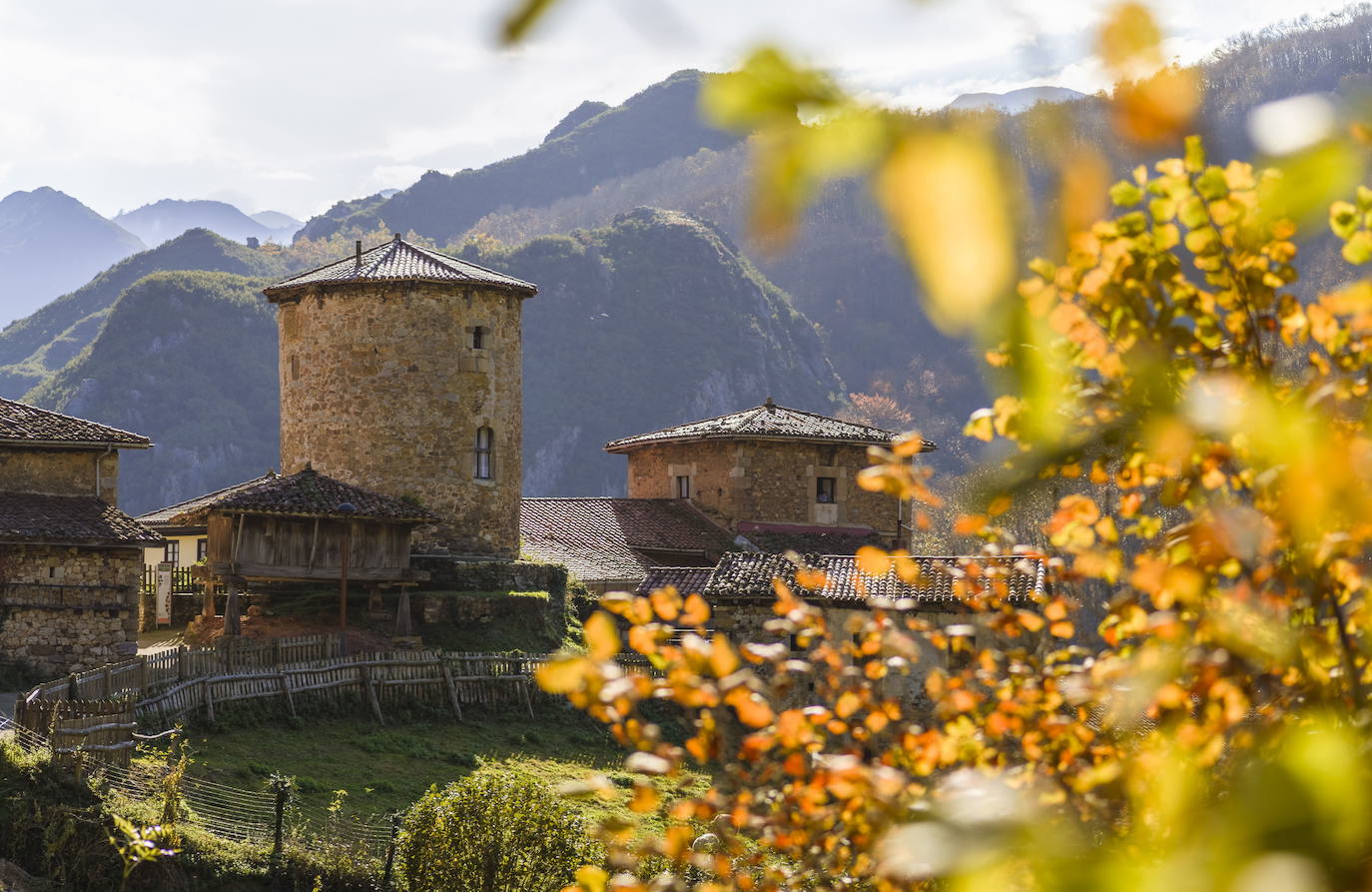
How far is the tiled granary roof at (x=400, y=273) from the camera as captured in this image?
1134 inches

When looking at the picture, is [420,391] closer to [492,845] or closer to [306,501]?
[306,501]

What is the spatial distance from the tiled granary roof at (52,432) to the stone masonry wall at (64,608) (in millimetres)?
2288

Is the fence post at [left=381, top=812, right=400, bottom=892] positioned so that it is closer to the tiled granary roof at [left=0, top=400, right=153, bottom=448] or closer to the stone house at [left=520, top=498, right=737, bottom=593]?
the tiled granary roof at [left=0, top=400, right=153, bottom=448]

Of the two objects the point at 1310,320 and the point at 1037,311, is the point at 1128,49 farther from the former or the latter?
the point at 1310,320

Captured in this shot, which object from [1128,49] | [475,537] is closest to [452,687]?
[475,537]

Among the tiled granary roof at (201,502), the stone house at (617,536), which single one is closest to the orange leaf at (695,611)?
the tiled granary roof at (201,502)

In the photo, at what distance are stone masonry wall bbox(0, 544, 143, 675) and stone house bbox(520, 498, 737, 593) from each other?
1038 centimetres

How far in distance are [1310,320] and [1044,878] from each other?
2631 millimetres

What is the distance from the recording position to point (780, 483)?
117ft

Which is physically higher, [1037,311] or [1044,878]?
[1037,311]

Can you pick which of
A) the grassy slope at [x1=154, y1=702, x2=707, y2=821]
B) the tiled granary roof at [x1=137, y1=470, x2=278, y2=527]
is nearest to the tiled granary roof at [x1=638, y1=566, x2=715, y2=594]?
the grassy slope at [x1=154, y1=702, x2=707, y2=821]

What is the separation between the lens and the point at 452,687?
2359cm

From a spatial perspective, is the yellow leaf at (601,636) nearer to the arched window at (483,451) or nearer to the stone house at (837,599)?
the stone house at (837,599)

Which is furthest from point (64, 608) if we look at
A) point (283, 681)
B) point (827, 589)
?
point (827, 589)
